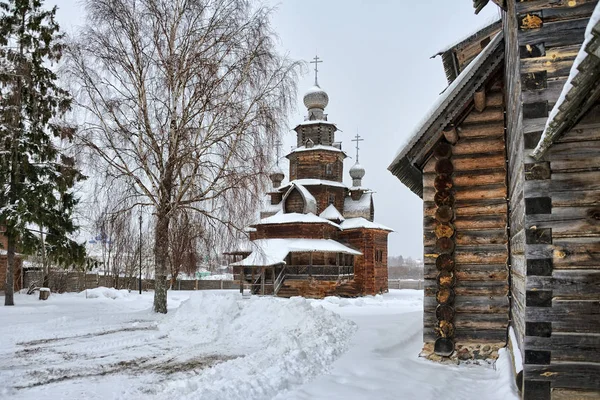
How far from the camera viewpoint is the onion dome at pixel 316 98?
114ft

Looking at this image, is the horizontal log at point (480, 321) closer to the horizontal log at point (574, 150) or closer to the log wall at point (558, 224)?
the log wall at point (558, 224)

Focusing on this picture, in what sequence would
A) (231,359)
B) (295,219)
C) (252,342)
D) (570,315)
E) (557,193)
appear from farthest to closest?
(295,219) < (252,342) < (231,359) < (557,193) < (570,315)

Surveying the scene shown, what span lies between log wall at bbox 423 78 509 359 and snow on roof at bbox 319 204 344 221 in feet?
81.7

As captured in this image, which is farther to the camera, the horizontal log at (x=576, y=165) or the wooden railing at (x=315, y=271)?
the wooden railing at (x=315, y=271)

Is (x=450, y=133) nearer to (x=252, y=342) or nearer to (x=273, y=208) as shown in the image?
(x=252, y=342)

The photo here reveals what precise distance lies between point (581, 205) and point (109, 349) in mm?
8111

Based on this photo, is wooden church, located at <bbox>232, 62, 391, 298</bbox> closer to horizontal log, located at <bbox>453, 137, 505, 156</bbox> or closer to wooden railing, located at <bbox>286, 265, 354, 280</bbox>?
wooden railing, located at <bbox>286, 265, 354, 280</bbox>

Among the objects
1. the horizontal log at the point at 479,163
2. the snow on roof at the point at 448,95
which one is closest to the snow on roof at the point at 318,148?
the snow on roof at the point at 448,95

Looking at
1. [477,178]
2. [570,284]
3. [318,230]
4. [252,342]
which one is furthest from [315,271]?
[570,284]

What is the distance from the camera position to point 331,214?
108 feet

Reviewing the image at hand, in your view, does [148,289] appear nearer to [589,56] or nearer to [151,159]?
[151,159]

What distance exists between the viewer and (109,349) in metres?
8.66

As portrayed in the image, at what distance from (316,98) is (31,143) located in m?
21.5

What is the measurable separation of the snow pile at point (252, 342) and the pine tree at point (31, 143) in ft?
27.4
